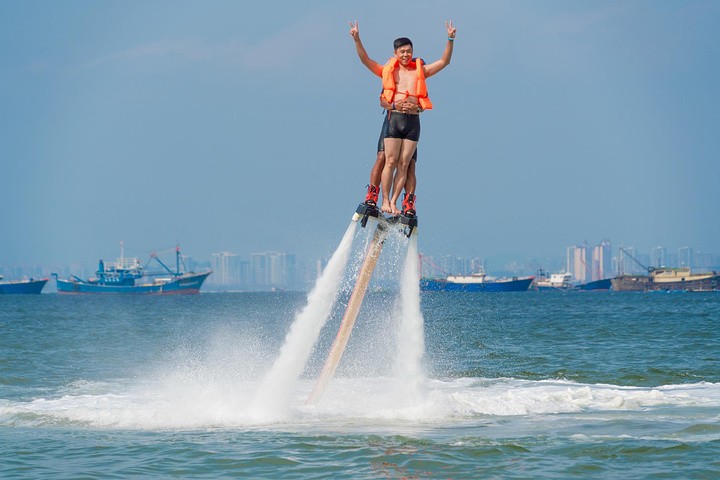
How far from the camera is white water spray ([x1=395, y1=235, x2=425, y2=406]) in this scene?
50.6 ft

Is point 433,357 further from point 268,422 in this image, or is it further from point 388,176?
point 388,176

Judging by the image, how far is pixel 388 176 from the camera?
1399cm

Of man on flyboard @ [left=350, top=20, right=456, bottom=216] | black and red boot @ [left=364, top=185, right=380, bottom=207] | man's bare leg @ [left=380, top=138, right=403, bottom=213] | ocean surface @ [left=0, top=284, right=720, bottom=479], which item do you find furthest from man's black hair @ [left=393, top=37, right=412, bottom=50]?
ocean surface @ [left=0, top=284, right=720, bottom=479]

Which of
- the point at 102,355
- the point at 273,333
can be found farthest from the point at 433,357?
the point at 273,333

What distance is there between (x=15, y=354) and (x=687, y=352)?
28221mm

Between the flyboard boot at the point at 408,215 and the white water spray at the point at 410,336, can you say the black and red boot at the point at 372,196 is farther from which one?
the white water spray at the point at 410,336

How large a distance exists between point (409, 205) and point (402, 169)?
65cm

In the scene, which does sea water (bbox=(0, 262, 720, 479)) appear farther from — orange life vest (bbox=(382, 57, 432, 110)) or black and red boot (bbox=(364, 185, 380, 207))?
orange life vest (bbox=(382, 57, 432, 110))

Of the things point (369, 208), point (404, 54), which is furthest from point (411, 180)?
point (404, 54)

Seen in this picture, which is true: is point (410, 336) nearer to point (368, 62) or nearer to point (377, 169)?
point (377, 169)

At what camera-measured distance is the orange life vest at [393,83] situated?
13773 millimetres

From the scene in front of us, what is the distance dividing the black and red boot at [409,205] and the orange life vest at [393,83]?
1561 millimetres

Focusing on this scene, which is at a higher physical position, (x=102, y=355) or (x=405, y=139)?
(x=405, y=139)

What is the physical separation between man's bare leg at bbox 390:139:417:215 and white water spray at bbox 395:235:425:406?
0.78 metres
